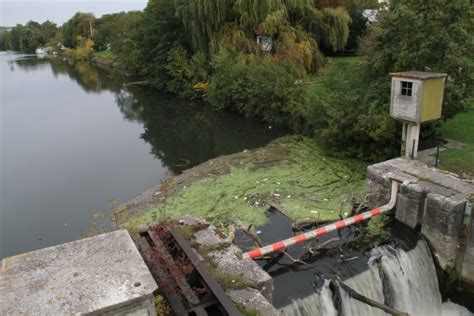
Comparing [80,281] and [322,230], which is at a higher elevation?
[80,281]

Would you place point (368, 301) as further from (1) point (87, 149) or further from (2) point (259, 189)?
(1) point (87, 149)

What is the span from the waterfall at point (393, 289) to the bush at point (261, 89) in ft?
28.5

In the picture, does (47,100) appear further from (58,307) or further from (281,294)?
(58,307)

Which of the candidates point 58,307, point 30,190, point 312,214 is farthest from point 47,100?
point 58,307

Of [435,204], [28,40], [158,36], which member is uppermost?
[28,40]

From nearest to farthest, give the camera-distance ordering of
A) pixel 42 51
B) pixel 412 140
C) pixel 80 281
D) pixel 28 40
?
1. pixel 80 281
2. pixel 412 140
3. pixel 42 51
4. pixel 28 40

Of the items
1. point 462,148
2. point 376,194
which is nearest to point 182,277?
point 376,194

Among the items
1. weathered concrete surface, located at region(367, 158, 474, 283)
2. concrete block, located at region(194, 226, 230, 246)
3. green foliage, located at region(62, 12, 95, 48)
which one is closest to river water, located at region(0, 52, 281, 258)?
concrete block, located at region(194, 226, 230, 246)

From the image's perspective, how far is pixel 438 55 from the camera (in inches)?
408

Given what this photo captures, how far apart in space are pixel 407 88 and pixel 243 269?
6239 mm

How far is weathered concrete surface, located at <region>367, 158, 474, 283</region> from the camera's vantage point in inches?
284

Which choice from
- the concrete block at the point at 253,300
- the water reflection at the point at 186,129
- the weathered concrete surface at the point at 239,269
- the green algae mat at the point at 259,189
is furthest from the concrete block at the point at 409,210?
the water reflection at the point at 186,129

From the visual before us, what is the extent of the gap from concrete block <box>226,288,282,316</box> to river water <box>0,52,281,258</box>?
7044mm

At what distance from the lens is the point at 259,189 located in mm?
10797
